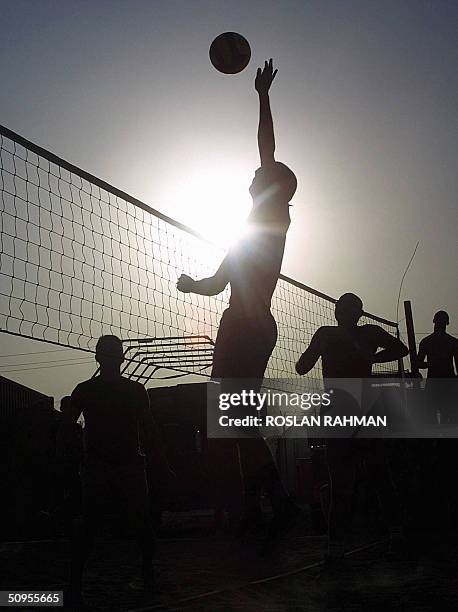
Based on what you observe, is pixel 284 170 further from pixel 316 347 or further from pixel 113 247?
pixel 113 247

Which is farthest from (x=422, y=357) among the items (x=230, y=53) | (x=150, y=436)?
(x=150, y=436)

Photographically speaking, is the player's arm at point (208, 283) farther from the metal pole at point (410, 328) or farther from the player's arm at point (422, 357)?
the metal pole at point (410, 328)

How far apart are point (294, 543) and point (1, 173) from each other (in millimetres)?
4537

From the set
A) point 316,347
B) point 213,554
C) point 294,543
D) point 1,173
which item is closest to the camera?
point 316,347

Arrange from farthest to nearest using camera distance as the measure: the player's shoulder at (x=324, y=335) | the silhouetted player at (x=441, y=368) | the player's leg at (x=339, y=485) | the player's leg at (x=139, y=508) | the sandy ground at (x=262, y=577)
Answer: the silhouetted player at (x=441, y=368), the player's shoulder at (x=324, y=335), the player's leg at (x=339, y=485), the player's leg at (x=139, y=508), the sandy ground at (x=262, y=577)

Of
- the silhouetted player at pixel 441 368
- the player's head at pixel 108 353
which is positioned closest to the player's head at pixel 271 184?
the player's head at pixel 108 353

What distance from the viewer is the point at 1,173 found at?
21.6ft

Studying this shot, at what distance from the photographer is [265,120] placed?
13.3ft

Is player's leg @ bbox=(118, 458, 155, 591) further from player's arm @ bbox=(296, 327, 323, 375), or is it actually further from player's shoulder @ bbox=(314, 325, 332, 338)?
player's shoulder @ bbox=(314, 325, 332, 338)

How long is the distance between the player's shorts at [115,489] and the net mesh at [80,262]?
2.04 metres

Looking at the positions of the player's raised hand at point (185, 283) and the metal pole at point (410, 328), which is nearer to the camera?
the player's raised hand at point (185, 283)

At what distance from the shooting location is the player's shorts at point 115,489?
441 cm

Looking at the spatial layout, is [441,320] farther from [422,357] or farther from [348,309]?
[348,309]

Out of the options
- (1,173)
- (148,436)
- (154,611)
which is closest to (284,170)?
(148,436)
